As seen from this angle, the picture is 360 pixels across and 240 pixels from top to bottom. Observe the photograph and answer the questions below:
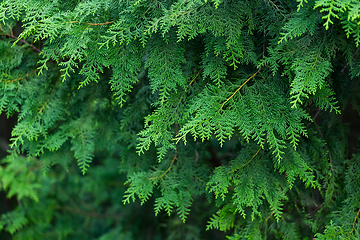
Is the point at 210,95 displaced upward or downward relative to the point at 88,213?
upward

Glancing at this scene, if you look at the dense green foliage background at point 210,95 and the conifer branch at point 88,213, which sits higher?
the dense green foliage background at point 210,95

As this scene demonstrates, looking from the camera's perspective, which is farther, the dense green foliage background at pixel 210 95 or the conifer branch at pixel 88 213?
the conifer branch at pixel 88 213

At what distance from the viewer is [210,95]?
1.70 meters

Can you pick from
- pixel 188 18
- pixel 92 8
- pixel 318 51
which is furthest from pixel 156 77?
pixel 318 51

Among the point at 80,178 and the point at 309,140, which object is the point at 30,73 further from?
the point at 80,178

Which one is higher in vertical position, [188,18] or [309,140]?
[188,18]

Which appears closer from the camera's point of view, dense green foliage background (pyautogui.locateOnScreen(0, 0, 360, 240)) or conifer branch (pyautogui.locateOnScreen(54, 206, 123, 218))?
dense green foliage background (pyautogui.locateOnScreen(0, 0, 360, 240))

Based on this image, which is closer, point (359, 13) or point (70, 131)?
point (359, 13)

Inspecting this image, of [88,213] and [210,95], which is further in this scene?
[88,213]

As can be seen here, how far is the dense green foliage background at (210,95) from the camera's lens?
1.59 meters

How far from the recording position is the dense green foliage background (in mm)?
1591

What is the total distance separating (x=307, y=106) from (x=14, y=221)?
4.51 metres

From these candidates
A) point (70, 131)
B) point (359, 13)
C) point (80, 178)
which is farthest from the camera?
point (80, 178)

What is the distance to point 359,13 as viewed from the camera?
137 cm
